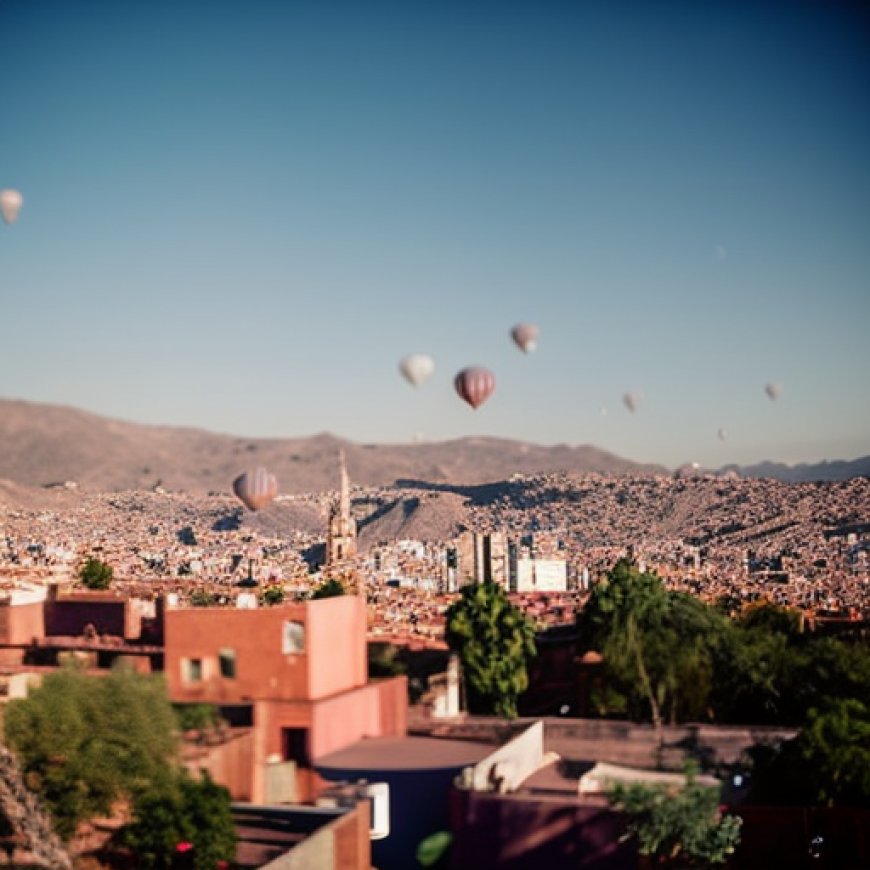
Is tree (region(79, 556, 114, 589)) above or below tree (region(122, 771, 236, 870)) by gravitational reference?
above

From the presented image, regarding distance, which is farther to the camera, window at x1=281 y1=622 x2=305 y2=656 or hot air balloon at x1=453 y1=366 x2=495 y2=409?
hot air balloon at x1=453 y1=366 x2=495 y2=409

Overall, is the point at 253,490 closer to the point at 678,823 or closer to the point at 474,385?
the point at 474,385

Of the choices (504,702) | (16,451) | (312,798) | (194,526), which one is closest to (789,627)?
(504,702)

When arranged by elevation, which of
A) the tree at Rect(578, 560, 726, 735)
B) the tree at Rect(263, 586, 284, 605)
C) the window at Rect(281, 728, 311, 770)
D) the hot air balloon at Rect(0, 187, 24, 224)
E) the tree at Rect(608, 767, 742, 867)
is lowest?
the tree at Rect(608, 767, 742, 867)

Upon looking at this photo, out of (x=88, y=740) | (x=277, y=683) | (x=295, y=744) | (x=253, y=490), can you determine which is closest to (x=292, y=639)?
(x=277, y=683)

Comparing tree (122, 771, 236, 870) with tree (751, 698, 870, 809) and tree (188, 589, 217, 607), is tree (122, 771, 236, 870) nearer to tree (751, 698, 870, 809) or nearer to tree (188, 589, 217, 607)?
tree (751, 698, 870, 809)

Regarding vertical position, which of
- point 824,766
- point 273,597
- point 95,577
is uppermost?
point 95,577

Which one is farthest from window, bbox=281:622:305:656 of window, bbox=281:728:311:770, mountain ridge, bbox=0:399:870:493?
mountain ridge, bbox=0:399:870:493

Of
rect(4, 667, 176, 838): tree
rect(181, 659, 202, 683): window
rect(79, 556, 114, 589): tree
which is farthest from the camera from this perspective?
rect(79, 556, 114, 589): tree
